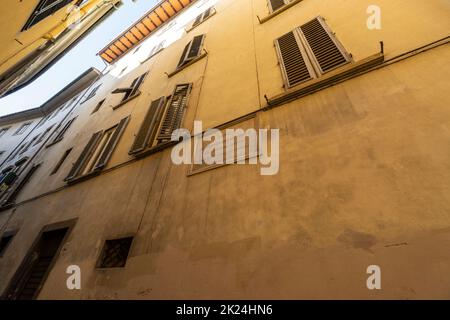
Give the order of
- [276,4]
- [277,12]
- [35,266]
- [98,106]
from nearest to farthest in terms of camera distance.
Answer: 1. [35,266]
2. [277,12]
3. [276,4]
4. [98,106]

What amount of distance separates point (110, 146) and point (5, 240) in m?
4.29

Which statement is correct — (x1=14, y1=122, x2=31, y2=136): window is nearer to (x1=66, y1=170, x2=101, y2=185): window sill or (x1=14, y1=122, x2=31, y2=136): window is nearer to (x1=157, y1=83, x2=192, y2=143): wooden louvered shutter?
(x1=66, y1=170, x2=101, y2=185): window sill

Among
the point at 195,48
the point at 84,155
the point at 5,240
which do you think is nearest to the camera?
the point at 5,240

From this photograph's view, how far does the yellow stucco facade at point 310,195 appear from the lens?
196cm

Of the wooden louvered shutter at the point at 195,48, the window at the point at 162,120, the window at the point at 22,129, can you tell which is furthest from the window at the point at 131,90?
the window at the point at 22,129

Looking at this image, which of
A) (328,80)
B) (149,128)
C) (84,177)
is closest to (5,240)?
(84,177)

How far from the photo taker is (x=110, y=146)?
644 cm

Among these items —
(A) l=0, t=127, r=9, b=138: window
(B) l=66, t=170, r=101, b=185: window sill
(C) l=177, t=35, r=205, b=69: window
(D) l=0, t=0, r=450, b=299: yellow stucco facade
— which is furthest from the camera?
(A) l=0, t=127, r=9, b=138: window

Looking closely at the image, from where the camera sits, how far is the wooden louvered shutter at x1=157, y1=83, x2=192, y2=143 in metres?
5.03

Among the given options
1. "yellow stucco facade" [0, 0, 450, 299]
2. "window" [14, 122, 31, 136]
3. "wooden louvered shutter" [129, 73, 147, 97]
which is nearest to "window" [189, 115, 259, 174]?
"yellow stucco facade" [0, 0, 450, 299]

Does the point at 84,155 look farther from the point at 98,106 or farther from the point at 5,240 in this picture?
the point at 98,106

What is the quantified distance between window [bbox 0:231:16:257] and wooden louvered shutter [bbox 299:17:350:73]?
8932 millimetres

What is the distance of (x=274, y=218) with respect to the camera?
2.59m

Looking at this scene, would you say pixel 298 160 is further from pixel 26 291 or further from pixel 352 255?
pixel 26 291
